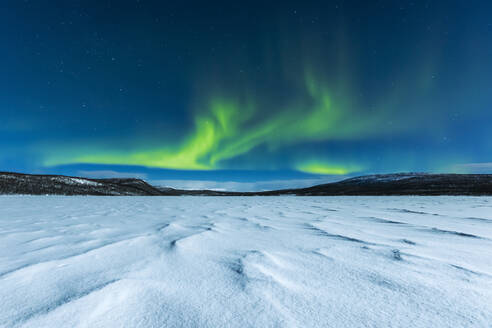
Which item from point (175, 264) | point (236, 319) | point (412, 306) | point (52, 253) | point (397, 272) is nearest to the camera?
point (236, 319)

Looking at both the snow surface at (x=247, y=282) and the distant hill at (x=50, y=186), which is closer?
the snow surface at (x=247, y=282)

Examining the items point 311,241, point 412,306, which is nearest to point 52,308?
point 412,306

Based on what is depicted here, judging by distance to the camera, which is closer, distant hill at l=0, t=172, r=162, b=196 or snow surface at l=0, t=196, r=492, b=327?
snow surface at l=0, t=196, r=492, b=327

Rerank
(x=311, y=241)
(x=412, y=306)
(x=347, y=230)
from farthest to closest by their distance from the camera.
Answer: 1. (x=347, y=230)
2. (x=311, y=241)
3. (x=412, y=306)

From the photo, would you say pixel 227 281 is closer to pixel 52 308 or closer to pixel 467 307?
pixel 52 308

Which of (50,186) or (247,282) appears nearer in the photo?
(247,282)

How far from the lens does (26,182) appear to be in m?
43.2

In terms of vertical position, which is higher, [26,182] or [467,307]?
[26,182]

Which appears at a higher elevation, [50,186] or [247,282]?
[50,186]

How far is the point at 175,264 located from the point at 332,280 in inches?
39.8

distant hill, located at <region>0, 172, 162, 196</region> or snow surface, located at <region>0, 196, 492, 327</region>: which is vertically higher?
distant hill, located at <region>0, 172, 162, 196</region>

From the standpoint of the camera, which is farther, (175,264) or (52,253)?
(52,253)

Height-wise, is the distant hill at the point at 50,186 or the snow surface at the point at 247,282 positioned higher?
the distant hill at the point at 50,186

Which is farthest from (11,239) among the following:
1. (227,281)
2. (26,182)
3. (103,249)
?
(26,182)
